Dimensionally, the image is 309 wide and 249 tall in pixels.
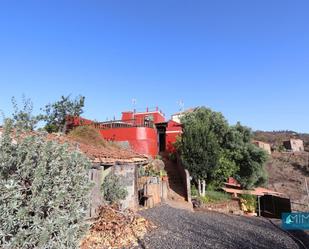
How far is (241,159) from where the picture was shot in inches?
885

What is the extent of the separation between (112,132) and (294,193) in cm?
2332

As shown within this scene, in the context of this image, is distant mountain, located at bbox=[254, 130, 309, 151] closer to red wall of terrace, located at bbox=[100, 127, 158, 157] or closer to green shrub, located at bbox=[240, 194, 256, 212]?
green shrub, located at bbox=[240, 194, 256, 212]

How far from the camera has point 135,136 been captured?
23594 mm

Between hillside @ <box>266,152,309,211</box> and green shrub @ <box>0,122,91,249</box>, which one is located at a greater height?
green shrub @ <box>0,122,91,249</box>

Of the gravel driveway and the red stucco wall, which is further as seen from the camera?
the red stucco wall

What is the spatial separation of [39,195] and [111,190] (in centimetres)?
685

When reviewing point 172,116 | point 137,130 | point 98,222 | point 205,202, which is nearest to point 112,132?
point 137,130

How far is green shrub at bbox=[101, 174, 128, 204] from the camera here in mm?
9969

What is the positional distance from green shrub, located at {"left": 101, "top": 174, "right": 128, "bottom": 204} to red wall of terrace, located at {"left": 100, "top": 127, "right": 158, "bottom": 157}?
42.9 feet

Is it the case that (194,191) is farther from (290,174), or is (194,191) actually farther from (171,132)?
(290,174)

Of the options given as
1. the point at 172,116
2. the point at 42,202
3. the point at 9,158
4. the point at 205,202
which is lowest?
the point at 205,202

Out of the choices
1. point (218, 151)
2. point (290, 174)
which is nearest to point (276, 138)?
point (290, 174)

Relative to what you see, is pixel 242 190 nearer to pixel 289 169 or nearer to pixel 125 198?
pixel 125 198

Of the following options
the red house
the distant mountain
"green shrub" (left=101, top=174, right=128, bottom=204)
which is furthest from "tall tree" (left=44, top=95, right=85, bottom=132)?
the distant mountain
